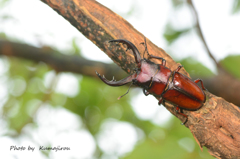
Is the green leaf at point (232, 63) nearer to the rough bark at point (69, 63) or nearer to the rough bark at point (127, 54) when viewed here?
the rough bark at point (69, 63)

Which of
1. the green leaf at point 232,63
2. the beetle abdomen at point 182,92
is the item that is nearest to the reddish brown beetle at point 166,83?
the beetle abdomen at point 182,92

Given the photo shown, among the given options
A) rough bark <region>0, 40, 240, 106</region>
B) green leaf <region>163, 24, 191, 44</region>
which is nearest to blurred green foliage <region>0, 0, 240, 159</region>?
green leaf <region>163, 24, 191, 44</region>

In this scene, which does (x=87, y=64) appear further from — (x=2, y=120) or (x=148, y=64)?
(x=2, y=120)

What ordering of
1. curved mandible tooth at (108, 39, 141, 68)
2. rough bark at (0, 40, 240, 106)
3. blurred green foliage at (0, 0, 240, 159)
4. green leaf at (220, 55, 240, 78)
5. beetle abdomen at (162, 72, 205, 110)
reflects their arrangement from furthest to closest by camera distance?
blurred green foliage at (0, 0, 240, 159) → rough bark at (0, 40, 240, 106) → green leaf at (220, 55, 240, 78) → beetle abdomen at (162, 72, 205, 110) → curved mandible tooth at (108, 39, 141, 68)

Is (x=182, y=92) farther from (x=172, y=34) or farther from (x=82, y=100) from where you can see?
(x=82, y=100)

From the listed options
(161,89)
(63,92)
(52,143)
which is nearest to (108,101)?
(63,92)

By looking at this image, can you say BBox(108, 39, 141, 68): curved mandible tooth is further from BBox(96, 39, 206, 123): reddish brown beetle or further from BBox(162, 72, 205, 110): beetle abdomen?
BBox(162, 72, 205, 110): beetle abdomen
